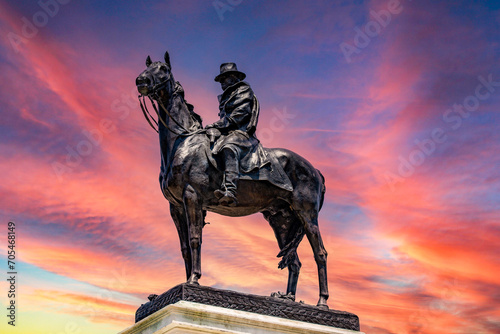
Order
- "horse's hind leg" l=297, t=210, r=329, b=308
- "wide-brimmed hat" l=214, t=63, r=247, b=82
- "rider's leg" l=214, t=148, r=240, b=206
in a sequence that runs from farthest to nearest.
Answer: "wide-brimmed hat" l=214, t=63, r=247, b=82
"horse's hind leg" l=297, t=210, r=329, b=308
"rider's leg" l=214, t=148, r=240, b=206

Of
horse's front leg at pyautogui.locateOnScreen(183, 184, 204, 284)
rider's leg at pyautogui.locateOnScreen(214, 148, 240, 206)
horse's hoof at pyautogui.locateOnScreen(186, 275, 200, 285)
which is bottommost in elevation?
horse's hoof at pyautogui.locateOnScreen(186, 275, 200, 285)

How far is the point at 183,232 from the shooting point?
10883 mm

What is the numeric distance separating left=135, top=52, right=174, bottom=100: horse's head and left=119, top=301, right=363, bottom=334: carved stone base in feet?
12.3

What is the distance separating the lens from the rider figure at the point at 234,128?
10.4 m

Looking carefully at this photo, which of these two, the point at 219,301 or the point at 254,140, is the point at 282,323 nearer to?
the point at 219,301

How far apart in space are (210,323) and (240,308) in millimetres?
799

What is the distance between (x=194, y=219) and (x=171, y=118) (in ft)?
6.29

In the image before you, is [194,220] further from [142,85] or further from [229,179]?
[142,85]

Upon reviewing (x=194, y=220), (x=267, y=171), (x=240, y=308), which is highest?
(x=267, y=171)

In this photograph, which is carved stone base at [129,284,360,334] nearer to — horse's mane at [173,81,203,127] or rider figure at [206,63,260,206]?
rider figure at [206,63,260,206]

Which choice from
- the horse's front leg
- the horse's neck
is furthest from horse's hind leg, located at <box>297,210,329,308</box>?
the horse's neck

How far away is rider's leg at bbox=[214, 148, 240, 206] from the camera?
33.7ft

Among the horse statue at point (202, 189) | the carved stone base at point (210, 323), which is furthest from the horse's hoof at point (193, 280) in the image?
the carved stone base at point (210, 323)

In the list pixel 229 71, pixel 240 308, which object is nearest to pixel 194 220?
pixel 240 308
